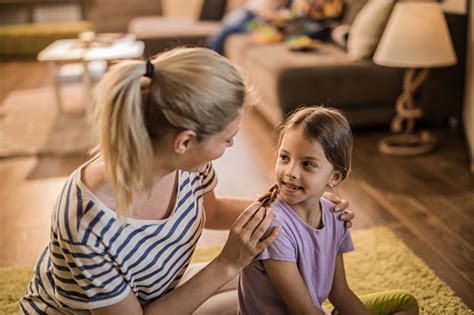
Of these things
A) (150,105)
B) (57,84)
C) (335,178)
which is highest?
(150,105)

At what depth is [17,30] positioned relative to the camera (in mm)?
7762

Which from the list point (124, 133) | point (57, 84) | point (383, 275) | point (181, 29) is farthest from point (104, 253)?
point (181, 29)

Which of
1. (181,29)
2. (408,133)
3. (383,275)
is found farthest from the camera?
(181,29)

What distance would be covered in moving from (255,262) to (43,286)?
48 centimetres

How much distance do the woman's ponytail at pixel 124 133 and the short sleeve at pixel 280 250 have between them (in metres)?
0.33

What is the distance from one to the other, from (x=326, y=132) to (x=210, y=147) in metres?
0.30

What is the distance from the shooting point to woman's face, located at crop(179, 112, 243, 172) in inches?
45.0

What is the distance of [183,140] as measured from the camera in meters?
1.11

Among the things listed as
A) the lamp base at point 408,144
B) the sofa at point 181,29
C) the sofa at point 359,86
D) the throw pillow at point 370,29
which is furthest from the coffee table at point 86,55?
the lamp base at point 408,144

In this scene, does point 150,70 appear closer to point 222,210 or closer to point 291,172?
point 291,172

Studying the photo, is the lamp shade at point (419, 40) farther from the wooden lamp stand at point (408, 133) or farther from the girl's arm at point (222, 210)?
the girl's arm at point (222, 210)

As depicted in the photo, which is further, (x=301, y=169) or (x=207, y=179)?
(x=207, y=179)

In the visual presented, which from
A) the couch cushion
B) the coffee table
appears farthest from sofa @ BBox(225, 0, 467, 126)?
the coffee table

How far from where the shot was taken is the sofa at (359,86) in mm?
3602
